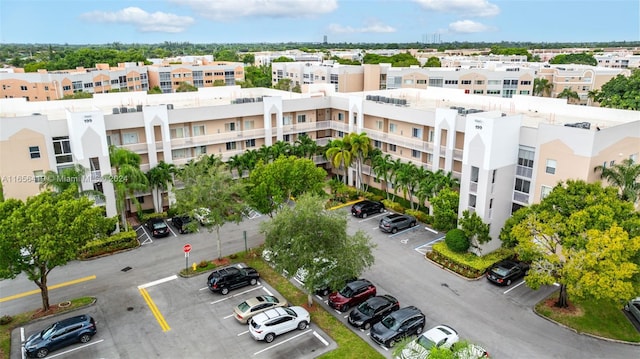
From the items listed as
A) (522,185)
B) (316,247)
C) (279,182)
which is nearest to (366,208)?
(279,182)

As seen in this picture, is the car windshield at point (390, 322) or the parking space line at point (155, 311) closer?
the car windshield at point (390, 322)

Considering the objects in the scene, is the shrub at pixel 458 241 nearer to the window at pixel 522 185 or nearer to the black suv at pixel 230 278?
the window at pixel 522 185

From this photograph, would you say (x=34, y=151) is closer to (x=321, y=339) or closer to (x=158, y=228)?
(x=158, y=228)

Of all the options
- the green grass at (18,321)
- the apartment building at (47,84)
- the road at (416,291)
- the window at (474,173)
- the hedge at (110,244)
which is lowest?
the road at (416,291)

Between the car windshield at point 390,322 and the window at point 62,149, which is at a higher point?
the window at point 62,149

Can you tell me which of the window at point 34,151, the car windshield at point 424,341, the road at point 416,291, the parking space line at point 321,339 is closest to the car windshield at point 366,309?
the parking space line at point 321,339

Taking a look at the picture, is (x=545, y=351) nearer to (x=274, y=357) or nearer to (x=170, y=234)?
(x=274, y=357)

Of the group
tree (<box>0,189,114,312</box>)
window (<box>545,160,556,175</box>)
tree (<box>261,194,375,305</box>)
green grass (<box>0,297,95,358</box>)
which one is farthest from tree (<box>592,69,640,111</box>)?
green grass (<box>0,297,95,358</box>)
